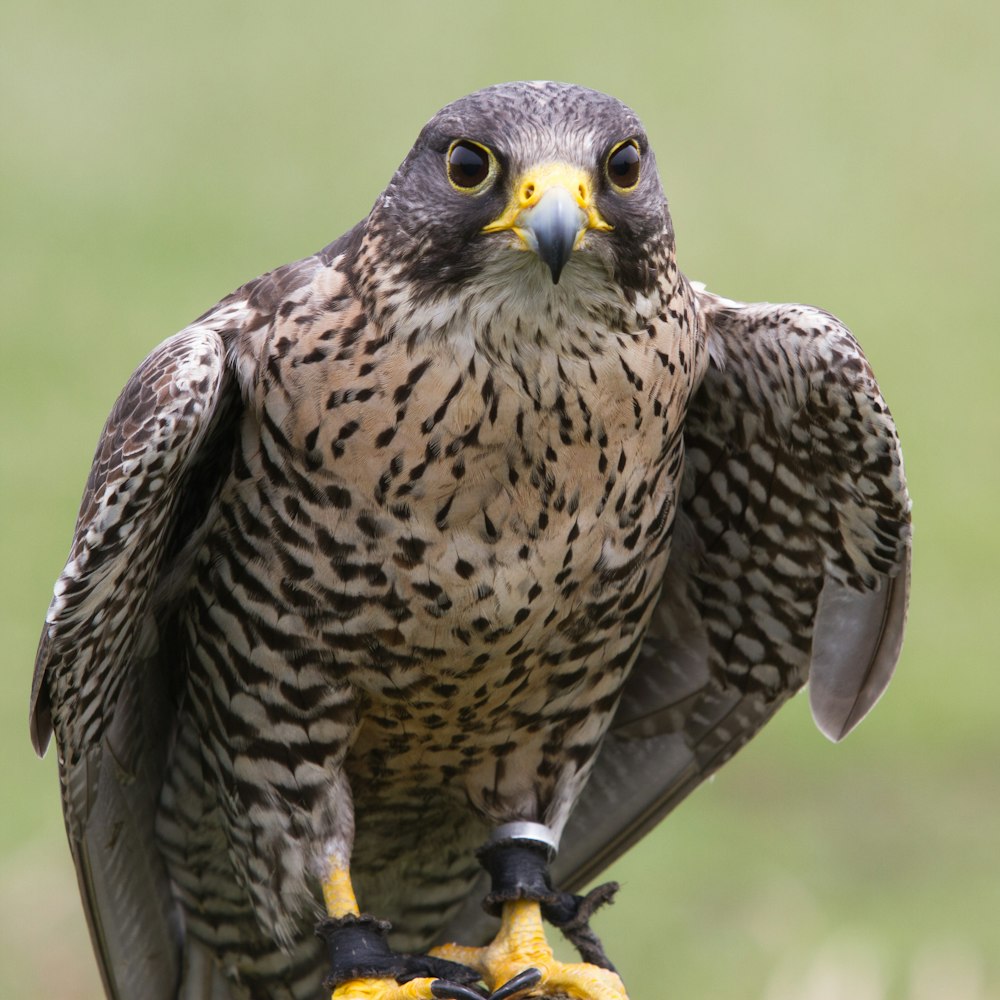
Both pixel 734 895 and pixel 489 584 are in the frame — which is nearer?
pixel 489 584

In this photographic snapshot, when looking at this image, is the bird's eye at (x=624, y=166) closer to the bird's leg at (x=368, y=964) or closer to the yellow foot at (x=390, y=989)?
the bird's leg at (x=368, y=964)

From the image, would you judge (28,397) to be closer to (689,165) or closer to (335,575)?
(689,165)

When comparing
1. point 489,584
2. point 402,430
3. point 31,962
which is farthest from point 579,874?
point 31,962

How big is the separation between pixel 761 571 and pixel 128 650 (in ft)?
4.59

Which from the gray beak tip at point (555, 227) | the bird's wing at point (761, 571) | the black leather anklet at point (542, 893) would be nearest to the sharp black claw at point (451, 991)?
the black leather anklet at point (542, 893)

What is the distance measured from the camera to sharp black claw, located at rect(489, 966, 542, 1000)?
170 inches

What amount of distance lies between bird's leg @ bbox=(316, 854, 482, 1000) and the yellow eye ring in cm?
146

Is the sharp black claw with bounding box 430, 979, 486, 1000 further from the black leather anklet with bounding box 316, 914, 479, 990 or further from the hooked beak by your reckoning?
the hooked beak

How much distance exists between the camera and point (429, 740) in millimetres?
4457

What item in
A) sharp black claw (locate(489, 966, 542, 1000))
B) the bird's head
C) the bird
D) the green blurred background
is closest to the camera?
the bird's head

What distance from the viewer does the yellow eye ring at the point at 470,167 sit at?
150 inches

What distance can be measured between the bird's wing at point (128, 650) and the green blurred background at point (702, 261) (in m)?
2.03

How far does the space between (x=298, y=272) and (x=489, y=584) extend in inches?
29.0

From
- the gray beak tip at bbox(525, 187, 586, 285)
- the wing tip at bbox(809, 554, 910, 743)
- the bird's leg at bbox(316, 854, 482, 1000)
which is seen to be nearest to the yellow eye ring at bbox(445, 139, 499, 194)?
the gray beak tip at bbox(525, 187, 586, 285)
